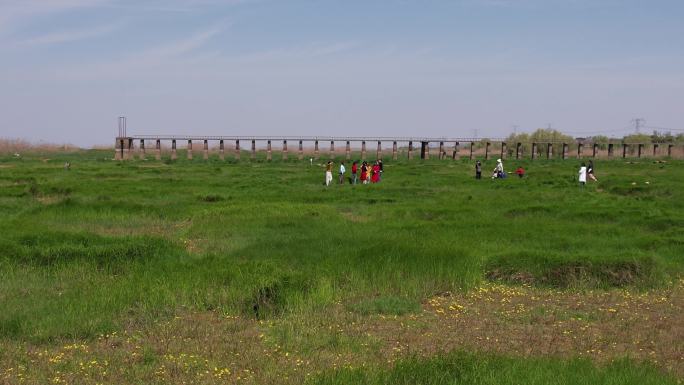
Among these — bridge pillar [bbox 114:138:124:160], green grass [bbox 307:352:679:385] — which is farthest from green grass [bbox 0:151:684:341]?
bridge pillar [bbox 114:138:124:160]

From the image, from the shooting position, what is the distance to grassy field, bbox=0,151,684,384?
7453 mm

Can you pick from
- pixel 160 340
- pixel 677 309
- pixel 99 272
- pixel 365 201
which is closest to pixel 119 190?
pixel 365 201

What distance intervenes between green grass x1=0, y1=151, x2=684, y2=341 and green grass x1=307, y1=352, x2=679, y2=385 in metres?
2.90

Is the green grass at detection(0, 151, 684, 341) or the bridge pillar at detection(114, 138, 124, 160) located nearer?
the green grass at detection(0, 151, 684, 341)

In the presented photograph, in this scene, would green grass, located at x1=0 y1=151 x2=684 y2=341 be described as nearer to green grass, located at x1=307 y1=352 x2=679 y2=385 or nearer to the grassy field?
the grassy field

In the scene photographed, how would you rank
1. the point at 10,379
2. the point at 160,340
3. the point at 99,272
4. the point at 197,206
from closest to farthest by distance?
the point at 10,379
the point at 160,340
the point at 99,272
the point at 197,206

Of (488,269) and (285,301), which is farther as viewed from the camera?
(488,269)

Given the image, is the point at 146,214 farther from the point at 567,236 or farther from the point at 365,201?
the point at 567,236

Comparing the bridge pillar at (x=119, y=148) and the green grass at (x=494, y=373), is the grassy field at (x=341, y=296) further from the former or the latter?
the bridge pillar at (x=119, y=148)

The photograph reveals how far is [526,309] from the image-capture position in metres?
10.4

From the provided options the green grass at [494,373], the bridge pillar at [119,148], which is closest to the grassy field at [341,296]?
the green grass at [494,373]

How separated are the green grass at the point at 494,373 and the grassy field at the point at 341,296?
1.0 inches

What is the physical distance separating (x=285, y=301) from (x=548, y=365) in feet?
13.9

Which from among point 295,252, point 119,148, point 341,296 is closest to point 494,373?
point 341,296
